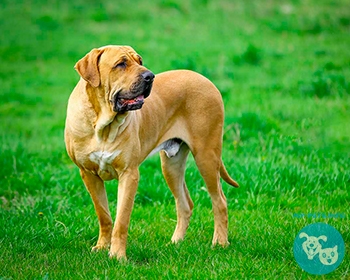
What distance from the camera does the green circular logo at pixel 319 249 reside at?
485 centimetres

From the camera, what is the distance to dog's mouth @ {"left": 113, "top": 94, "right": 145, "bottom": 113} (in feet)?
17.5

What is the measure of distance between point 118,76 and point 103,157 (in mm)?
662

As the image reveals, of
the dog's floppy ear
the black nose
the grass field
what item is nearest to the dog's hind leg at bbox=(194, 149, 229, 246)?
the grass field

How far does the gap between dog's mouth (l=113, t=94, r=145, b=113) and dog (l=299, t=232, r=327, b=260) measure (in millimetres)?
1581

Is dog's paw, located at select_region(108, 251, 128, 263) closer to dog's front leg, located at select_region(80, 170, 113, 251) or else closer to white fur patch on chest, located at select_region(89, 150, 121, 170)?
dog's front leg, located at select_region(80, 170, 113, 251)

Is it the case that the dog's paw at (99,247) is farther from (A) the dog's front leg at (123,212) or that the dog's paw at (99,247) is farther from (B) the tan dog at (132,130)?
(A) the dog's front leg at (123,212)

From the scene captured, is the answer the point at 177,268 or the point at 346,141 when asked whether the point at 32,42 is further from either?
the point at 177,268

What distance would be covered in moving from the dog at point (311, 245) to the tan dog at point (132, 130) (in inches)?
42.5

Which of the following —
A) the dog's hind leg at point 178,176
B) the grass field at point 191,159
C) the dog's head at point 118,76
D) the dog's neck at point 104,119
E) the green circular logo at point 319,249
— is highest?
the dog's head at point 118,76

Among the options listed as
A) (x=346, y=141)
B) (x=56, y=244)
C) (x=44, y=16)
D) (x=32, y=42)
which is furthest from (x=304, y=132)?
(x=44, y=16)

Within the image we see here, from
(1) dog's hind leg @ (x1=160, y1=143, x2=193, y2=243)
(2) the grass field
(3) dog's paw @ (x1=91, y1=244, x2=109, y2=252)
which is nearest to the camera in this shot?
(2) the grass field

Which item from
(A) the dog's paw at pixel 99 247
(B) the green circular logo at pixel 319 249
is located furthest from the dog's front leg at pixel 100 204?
(B) the green circular logo at pixel 319 249

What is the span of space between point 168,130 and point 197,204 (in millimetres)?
1278

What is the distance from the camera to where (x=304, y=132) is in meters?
8.78
